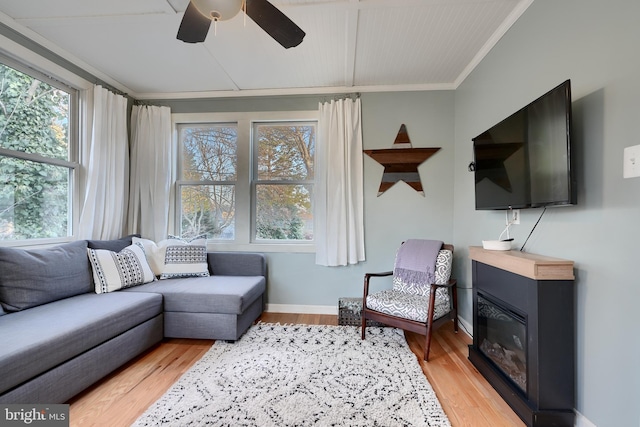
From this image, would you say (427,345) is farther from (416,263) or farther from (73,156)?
(73,156)

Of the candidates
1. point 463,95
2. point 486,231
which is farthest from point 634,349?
point 463,95

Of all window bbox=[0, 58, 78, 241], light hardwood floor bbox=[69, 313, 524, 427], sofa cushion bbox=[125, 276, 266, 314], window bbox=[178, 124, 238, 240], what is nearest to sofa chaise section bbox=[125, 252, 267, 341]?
sofa cushion bbox=[125, 276, 266, 314]

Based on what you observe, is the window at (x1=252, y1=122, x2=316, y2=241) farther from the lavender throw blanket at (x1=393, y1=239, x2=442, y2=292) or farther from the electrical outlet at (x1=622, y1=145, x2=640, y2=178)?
the electrical outlet at (x1=622, y1=145, x2=640, y2=178)

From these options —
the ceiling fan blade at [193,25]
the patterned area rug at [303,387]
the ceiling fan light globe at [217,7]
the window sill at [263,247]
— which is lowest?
the patterned area rug at [303,387]

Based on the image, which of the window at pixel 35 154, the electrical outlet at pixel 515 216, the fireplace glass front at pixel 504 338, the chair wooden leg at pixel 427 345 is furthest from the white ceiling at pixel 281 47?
the chair wooden leg at pixel 427 345

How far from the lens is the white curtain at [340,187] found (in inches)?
112

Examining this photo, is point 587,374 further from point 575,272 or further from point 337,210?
point 337,210

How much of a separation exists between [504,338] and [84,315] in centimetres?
279

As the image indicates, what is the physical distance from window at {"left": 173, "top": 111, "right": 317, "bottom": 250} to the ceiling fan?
4.53 ft

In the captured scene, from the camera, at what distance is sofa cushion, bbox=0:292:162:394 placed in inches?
48.7

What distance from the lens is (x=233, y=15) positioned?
4.66 ft

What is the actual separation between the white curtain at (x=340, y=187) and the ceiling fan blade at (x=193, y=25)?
4.91ft

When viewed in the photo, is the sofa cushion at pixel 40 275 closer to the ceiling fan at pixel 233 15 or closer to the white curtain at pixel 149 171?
the white curtain at pixel 149 171

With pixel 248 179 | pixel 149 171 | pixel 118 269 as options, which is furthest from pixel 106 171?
pixel 248 179
